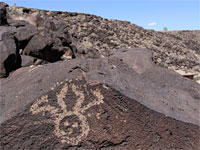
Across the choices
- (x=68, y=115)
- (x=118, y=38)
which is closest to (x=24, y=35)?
(x=68, y=115)

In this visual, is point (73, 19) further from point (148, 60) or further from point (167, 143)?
point (167, 143)

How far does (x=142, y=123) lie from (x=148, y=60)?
173 cm

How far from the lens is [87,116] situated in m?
1.70

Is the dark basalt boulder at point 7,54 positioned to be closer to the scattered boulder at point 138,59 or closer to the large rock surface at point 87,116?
the large rock surface at point 87,116

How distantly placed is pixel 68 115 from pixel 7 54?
4.57ft

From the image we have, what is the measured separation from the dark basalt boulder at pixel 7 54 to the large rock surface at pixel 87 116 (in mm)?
793

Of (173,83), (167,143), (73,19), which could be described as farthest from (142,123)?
(73,19)

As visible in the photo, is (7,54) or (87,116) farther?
(7,54)

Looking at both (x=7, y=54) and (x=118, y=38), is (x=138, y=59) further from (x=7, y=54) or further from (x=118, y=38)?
(x=118, y=38)

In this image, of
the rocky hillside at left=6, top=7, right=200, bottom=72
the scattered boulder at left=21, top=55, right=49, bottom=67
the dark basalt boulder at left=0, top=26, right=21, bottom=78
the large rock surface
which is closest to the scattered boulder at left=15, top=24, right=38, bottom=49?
the scattered boulder at left=21, top=55, right=49, bottom=67

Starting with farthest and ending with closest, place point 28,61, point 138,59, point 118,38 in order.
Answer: point 118,38, point 138,59, point 28,61

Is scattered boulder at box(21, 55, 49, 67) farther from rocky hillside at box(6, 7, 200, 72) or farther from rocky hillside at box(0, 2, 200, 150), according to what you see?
rocky hillside at box(6, 7, 200, 72)

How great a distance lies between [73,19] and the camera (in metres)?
12.4

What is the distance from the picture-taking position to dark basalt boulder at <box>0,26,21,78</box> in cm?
267
